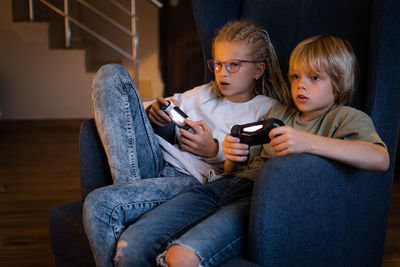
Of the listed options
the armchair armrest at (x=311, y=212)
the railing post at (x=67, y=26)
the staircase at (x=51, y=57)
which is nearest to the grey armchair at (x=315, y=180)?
the armchair armrest at (x=311, y=212)

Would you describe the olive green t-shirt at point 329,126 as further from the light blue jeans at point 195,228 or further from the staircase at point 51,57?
the staircase at point 51,57

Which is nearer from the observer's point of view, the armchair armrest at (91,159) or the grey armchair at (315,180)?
the grey armchair at (315,180)

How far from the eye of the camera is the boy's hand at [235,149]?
111 centimetres

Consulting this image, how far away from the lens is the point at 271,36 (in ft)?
5.05

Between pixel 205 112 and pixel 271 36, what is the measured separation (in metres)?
0.37

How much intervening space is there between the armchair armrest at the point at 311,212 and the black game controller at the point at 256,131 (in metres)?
0.12

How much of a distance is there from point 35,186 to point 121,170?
1.54m

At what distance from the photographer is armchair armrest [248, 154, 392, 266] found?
2.98 ft

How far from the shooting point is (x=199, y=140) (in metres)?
1.30

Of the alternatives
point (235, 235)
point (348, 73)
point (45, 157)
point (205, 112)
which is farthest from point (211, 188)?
point (45, 157)

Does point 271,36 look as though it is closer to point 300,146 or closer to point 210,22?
point 210,22

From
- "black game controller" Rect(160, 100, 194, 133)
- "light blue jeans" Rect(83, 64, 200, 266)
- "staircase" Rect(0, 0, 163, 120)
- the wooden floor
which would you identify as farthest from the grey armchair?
"staircase" Rect(0, 0, 163, 120)

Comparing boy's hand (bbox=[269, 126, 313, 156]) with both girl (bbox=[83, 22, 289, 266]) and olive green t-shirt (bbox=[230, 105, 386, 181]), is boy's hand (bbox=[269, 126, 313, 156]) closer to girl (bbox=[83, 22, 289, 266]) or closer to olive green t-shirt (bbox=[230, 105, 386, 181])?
olive green t-shirt (bbox=[230, 105, 386, 181])

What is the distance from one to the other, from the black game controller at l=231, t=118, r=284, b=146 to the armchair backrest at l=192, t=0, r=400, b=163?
31cm
